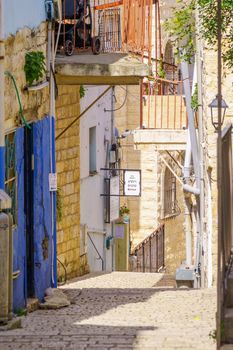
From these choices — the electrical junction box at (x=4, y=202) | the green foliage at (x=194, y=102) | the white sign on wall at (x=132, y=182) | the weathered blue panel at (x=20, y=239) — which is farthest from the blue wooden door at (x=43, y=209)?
the white sign on wall at (x=132, y=182)

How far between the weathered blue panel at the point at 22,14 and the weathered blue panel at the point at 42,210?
4.04 ft

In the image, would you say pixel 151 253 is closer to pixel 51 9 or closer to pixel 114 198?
pixel 114 198

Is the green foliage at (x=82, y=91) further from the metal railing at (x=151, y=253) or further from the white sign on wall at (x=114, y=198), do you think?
the metal railing at (x=151, y=253)

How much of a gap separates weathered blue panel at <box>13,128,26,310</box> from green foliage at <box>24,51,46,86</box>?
0.76m

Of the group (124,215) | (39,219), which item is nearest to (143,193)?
(124,215)

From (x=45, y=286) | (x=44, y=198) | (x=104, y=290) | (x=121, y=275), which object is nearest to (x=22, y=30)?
(x=44, y=198)

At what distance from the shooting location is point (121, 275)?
71.6ft

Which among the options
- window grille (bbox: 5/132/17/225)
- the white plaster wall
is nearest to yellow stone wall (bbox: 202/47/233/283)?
the white plaster wall

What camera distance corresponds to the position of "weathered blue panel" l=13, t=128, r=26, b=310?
13602mm

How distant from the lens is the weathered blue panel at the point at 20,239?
13.6 m

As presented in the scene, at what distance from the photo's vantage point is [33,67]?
14766 millimetres

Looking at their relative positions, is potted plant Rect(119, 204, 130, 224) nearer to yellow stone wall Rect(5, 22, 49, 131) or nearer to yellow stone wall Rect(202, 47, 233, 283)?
yellow stone wall Rect(202, 47, 233, 283)

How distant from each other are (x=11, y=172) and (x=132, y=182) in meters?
13.8

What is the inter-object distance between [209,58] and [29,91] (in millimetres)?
6313
